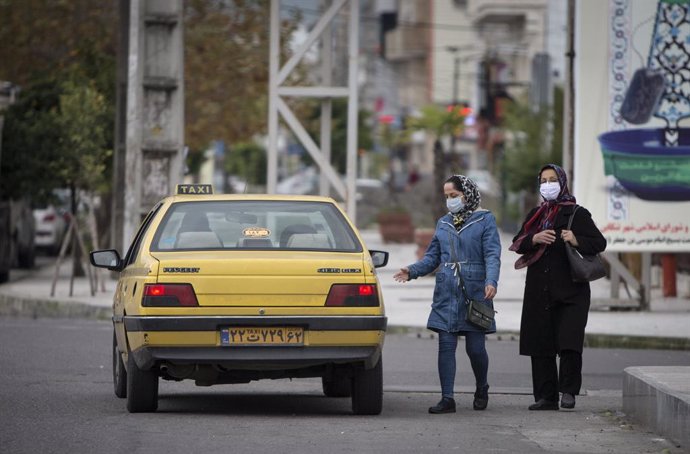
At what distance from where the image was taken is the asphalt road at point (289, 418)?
998 cm

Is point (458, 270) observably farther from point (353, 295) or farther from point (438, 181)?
point (438, 181)

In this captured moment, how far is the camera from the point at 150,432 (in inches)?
409

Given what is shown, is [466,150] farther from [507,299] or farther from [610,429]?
[610,429]

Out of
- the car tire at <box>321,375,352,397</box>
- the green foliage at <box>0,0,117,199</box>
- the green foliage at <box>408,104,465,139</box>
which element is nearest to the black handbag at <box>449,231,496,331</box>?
the car tire at <box>321,375,352,397</box>

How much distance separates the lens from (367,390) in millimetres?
11500

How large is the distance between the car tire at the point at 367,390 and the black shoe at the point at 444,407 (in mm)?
530

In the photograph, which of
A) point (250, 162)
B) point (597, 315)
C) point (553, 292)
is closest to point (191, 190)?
point (553, 292)

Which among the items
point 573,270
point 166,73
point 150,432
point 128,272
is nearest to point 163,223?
point 128,272

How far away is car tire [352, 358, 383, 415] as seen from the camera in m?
11.5

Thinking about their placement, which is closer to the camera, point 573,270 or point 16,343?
point 573,270

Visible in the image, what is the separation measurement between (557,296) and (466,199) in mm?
942

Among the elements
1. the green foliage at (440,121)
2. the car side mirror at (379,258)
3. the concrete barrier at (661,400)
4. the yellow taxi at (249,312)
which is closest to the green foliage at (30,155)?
the car side mirror at (379,258)

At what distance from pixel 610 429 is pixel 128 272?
3373mm

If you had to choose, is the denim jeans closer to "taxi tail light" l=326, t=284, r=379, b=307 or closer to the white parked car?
"taxi tail light" l=326, t=284, r=379, b=307
